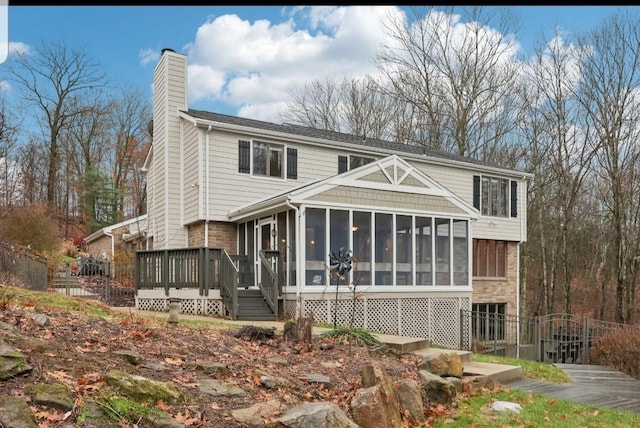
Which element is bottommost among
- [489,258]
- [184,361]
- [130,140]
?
[184,361]

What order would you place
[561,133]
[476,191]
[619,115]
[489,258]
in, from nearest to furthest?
1. [476,191]
2. [489,258]
3. [619,115]
4. [561,133]

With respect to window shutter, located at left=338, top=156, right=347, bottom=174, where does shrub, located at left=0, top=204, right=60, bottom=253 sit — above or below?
below

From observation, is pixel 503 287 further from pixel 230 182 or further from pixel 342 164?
pixel 230 182

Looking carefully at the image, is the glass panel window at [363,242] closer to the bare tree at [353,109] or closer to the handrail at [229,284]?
the handrail at [229,284]

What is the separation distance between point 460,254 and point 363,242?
132 inches

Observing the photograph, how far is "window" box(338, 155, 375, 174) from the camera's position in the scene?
16.7m

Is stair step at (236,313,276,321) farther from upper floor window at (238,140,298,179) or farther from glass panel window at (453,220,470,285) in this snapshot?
glass panel window at (453,220,470,285)

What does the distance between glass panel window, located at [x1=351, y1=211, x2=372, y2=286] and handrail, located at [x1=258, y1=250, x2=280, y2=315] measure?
6.46 ft

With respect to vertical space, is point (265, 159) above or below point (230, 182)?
above

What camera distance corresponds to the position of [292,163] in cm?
1563

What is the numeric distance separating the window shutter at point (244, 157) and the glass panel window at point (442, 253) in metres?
5.36

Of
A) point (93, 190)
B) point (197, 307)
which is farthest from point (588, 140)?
point (93, 190)

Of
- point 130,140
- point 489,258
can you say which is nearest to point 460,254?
point 489,258

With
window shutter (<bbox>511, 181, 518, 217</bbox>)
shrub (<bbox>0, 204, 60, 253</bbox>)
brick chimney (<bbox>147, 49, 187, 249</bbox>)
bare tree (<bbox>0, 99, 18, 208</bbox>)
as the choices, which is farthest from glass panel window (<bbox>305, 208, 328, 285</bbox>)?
bare tree (<bbox>0, 99, 18, 208</bbox>)
